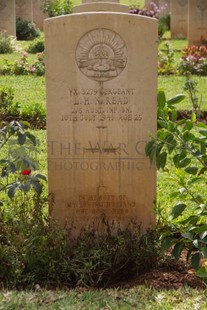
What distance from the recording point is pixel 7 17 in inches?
781

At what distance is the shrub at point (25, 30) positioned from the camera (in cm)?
2262

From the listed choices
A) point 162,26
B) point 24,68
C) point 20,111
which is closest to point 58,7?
point 162,26

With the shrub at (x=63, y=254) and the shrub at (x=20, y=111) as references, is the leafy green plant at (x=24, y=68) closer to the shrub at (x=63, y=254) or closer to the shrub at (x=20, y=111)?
the shrub at (x=20, y=111)

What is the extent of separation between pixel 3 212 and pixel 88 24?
54.2 inches

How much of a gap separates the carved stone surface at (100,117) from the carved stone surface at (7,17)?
1493 centimetres

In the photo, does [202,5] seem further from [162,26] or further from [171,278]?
[171,278]

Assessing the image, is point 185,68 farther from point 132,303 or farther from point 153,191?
point 132,303

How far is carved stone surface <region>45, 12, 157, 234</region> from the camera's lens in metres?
5.07

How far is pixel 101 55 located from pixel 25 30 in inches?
707

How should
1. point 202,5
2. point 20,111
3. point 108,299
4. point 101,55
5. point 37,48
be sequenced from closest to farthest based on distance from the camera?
1. point 108,299
2. point 101,55
3. point 20,111
4. point 202,5
5. point 37,48

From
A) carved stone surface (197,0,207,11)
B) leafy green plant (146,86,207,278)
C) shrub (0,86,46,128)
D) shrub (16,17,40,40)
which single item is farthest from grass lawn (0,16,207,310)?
shrub (16,17,40,40)

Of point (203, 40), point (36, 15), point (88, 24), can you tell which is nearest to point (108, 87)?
point (88, 24)

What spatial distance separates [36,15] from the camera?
89.4 feet

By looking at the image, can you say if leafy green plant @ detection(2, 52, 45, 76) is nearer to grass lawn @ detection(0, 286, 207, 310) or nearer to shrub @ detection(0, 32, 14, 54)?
shrub @ detection(0, 32, 14, 54)
